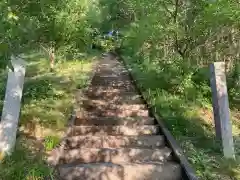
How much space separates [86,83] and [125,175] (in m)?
5.56

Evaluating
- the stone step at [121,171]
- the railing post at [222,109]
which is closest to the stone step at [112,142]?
the stone step at [121,171]

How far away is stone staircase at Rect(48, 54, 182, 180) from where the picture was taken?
5.27 m

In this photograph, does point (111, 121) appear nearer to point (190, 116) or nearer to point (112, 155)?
point (112, 155)

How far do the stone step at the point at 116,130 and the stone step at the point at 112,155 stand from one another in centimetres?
95

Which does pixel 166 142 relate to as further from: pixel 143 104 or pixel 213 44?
pixel 213 44

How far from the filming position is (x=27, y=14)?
12.4 feet

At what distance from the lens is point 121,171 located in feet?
17.3

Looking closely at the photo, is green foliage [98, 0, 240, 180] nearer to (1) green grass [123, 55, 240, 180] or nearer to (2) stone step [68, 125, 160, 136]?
(1) green grass [123, 55, 240, 180]

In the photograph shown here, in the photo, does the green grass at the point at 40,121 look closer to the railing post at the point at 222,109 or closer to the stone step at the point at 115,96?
the stone step at the point at 115,96

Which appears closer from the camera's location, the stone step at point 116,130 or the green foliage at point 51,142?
the green foliage at point 51,142

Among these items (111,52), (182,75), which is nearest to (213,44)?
(182,75)

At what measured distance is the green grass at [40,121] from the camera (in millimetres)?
4812

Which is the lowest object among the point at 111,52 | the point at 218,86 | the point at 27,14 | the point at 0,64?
the point at 111,52

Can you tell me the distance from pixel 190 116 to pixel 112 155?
2.87 metres
